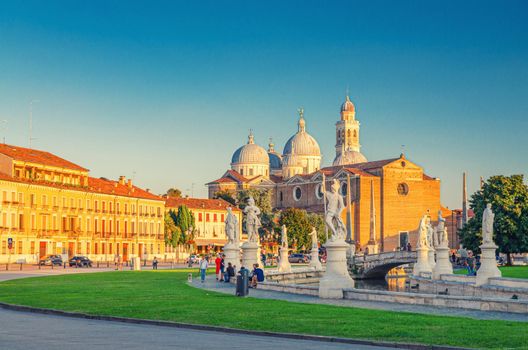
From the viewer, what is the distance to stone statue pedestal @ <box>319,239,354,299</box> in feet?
103

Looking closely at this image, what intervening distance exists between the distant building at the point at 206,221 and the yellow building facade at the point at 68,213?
1524cm

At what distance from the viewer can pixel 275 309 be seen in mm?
26375

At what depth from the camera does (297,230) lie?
128 metres

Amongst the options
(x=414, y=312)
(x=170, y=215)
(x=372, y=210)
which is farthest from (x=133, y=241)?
(x=414, y=312)

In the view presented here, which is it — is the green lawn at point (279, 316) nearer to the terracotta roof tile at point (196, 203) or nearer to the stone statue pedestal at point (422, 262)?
the stone statue pedestal at point (422, 262)

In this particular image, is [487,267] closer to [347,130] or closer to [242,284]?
[242,284]

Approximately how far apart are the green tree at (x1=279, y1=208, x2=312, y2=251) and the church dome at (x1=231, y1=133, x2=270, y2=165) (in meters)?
50.3

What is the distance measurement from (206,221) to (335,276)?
103 m

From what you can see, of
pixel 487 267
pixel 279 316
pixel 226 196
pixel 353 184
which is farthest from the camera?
pixel 226 196

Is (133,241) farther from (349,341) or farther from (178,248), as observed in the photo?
(349,341)

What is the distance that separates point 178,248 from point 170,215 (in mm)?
A: 4833

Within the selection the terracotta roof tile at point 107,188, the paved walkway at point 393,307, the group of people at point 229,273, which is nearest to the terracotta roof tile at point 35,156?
the terracotta roof tile at point 107,188

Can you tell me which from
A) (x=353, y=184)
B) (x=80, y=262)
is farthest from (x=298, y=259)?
(x=353, y=184)

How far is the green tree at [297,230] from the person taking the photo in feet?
416
